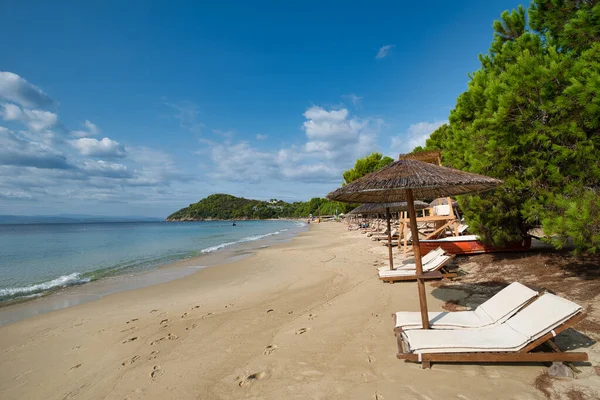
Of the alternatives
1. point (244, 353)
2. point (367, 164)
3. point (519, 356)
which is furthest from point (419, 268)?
point (367, 164)

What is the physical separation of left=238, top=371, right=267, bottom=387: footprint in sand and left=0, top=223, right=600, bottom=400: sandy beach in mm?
14

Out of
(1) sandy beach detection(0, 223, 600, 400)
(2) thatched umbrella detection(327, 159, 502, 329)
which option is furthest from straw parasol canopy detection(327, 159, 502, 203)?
(1) sandy beach detection(0, 223, 600, 400)

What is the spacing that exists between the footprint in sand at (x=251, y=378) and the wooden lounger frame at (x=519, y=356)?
1.60 m

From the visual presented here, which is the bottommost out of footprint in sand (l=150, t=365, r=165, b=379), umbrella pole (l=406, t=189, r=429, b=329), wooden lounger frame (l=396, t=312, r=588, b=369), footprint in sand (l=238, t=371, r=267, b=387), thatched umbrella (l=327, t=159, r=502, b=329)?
footprint in sand (l=150, t=365, r=165, b=379)

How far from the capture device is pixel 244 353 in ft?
13.2

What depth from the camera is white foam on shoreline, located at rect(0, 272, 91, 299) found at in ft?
30.7

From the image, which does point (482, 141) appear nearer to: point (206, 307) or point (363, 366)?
point (363, 366)

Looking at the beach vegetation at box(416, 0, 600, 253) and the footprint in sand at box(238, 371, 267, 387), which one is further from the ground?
the beach vegetation at box(416, 0, 600, 253)

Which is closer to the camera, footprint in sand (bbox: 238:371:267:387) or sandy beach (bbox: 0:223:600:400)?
sandy beach (bbox: 0:223:600:400)

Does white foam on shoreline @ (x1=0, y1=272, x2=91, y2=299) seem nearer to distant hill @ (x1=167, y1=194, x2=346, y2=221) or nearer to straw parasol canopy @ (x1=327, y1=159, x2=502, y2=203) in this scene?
straw parasol canopy @ (x1=327, y1=159, x2=502, y2=203)

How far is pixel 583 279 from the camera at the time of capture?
5.61 m

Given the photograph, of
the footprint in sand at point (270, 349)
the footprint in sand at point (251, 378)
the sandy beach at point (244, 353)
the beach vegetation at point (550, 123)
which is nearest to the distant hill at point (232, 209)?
the sandy beach at point (244, 353)

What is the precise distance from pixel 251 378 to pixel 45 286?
36.3ft

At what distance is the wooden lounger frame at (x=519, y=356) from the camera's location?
9.86ft
